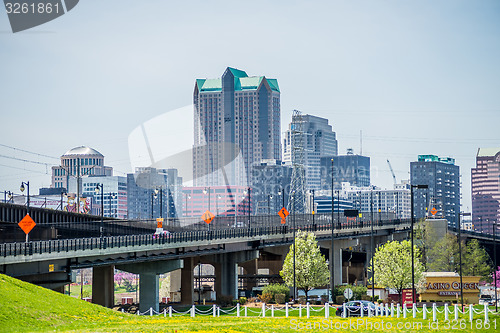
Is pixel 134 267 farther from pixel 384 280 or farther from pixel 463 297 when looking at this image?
pixel 463 297

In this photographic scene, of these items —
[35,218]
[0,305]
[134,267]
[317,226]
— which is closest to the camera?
[0,305]

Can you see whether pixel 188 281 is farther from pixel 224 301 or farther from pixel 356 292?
pixel 356 292

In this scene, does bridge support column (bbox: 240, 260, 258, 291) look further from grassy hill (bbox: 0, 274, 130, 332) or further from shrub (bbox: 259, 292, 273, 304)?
grassy hill (bbox: 0, 274, 130, 332)

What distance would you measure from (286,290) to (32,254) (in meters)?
38.9

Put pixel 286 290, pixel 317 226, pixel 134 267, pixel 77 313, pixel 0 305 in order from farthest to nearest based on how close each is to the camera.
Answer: pixel 317 226 < pixel 286 290 < pixel 134 267 < pixel 77 313 < pixel 0 305

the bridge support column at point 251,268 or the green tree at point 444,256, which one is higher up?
the green tree at point 444,256

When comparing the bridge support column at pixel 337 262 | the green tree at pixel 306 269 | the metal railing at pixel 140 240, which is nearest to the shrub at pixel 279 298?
the green tree at pixel 306 269

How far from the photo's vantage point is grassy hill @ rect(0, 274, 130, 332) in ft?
147

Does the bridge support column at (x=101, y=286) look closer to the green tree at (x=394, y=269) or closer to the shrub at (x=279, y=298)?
the shrub at (x=279, y=298)

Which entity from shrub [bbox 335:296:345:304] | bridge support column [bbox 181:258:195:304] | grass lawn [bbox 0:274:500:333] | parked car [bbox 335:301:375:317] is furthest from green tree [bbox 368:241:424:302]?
grass lawn [bbox 0:274:500:333]

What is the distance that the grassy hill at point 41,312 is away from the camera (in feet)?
147

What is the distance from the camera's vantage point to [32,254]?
225 ft

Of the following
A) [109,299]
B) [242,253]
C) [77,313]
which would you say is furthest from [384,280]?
[77,313]

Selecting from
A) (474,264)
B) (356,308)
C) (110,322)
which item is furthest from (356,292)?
(110,322)
